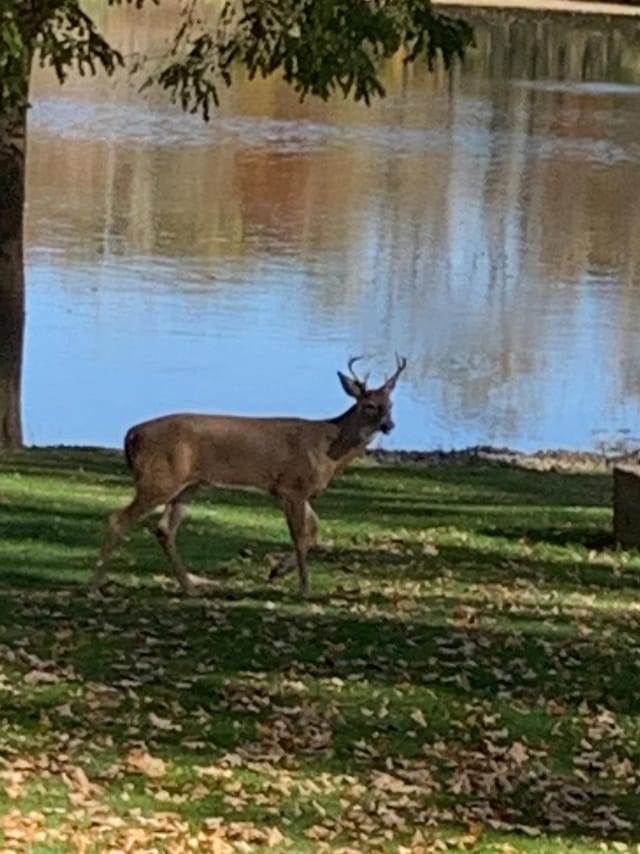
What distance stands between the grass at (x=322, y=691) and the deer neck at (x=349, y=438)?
0.75 m

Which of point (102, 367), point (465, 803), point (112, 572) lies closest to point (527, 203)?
point (102, 367)

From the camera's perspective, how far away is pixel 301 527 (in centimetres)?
1102

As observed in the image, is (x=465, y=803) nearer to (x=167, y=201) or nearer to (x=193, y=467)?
(x=193, y=467)

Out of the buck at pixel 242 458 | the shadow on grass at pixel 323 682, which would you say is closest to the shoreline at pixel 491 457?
the buck at pixel 242 458

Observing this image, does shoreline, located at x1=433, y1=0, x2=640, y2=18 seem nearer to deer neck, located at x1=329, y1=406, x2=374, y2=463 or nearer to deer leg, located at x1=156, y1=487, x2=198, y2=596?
deer neck, located at x1=329, y1=406, x2=374, y2=463

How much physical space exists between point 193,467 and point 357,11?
523 centimetres

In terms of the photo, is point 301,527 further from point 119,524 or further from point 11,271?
point 11,271

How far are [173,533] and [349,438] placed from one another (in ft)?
3.25

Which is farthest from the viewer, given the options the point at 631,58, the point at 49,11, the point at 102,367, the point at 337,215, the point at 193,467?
the point at 631,58

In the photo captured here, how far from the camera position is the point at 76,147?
3897 centimetres

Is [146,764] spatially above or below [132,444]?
below

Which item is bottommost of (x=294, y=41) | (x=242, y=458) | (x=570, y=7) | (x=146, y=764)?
(x=146, y=764)

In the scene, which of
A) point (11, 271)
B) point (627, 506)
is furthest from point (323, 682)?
point (11, 271)

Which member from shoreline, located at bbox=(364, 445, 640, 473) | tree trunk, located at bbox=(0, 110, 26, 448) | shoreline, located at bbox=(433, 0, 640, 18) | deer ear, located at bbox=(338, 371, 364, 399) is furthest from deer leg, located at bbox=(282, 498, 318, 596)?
shoreline, located at bbox=(433, 0, 640, 18)
